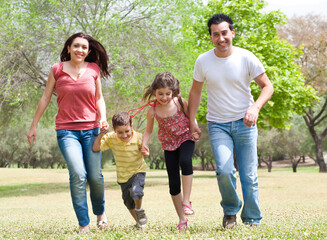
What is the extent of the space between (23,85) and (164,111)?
52.8ft

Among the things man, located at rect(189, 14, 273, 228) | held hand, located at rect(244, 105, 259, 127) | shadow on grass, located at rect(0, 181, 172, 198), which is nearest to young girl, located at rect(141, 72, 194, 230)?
man, located at rect(189, 14, 273, 228)

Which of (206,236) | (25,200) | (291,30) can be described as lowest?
(25,200)

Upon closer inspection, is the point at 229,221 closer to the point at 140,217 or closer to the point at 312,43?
the point at 140,217

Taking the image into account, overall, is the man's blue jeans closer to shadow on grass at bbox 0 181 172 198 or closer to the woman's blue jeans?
the woman's blue jeans

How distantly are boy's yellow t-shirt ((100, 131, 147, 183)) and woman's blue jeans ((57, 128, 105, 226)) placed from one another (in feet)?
0.79

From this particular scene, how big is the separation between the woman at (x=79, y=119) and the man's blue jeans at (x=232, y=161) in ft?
5.46

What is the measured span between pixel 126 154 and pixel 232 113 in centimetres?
166

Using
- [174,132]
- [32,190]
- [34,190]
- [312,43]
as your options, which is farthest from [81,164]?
[312,43]

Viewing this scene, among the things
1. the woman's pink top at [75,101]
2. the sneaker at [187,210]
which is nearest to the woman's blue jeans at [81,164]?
the woman's pink top at [75,101]

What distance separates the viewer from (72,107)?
6066 mm

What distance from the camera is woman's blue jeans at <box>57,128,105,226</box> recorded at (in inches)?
233

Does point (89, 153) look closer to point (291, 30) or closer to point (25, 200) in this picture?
point (25, 200)

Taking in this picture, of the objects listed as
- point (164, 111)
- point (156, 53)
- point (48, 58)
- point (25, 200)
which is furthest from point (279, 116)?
point (164, 111)

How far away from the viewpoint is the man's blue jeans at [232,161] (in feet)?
18.5
